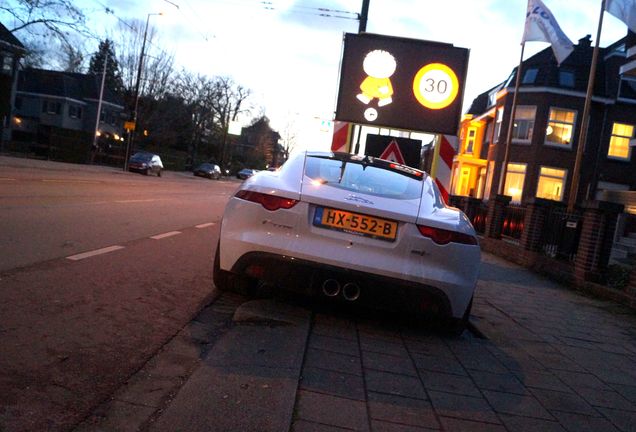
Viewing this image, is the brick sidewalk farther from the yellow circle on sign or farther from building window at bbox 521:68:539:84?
building window at bbox 521:68:539:84

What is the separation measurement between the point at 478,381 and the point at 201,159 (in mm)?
73173

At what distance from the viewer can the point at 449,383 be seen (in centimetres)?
385

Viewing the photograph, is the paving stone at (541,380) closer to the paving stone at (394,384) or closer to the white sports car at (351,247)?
the white sports car at (351,247)

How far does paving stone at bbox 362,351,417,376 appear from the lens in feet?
12.9

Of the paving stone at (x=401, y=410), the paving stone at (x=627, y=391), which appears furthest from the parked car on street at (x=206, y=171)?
the paving stone at (x=401, y=410)

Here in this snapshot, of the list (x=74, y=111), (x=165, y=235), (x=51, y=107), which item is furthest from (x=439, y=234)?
(x=74, y=111)

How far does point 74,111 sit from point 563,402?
6791cm

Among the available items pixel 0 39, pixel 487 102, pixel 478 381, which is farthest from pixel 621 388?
pixel 0 39

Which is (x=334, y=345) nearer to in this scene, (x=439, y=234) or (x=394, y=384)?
(x=394, y=384)

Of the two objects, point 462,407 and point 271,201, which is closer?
point 462,407

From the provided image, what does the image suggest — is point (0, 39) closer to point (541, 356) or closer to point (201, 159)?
point (201, 159)

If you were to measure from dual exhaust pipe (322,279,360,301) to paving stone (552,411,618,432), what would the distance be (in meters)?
1.61

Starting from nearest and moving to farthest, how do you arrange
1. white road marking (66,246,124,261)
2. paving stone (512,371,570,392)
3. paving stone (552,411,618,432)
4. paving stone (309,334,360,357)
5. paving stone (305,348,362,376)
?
paving stone (552,411,618,432)
paving stone (305,348,362,376)
paving stone (512,371,570,392)
paving stone (309,334,360,357)
white road marking (66,246,124,261)

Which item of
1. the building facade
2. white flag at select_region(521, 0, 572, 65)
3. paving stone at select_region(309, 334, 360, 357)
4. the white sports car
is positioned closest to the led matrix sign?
the white sports car
